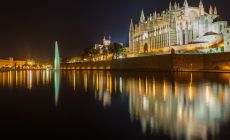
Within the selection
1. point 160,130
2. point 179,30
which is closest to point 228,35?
point 179,30

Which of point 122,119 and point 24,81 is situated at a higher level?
point 24,81

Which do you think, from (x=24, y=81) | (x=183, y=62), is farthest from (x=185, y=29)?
(x=24, y=81)

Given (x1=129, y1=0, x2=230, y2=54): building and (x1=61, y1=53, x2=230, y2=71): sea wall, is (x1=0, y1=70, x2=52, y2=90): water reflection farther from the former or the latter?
(x1=129, y1=0, x2=230, y2=54): building

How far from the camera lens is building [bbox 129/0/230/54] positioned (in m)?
76.6

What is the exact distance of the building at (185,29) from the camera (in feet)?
251

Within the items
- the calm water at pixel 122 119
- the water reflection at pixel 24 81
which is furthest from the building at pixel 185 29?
the calm water at pixel 122 119

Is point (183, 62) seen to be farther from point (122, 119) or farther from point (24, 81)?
point (122, 119)

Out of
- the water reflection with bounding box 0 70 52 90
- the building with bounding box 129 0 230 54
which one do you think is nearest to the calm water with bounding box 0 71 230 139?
the water reflection with bounding box 0 70 52 90

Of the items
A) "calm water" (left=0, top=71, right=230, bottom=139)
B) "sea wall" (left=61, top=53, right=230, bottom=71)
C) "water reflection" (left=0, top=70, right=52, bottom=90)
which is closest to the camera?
"calm water" (left=0, top=71, right=230, bottom=139)

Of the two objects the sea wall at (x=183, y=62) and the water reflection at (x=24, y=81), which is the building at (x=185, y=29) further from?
the water reflection at (x=24, y=81)

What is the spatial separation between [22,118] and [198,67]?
53264 mm

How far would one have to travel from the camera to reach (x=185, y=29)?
86.9 meters

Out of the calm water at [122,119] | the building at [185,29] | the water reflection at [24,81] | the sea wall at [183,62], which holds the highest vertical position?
the building at [185,29]

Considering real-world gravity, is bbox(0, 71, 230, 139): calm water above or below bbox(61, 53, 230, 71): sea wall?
below
